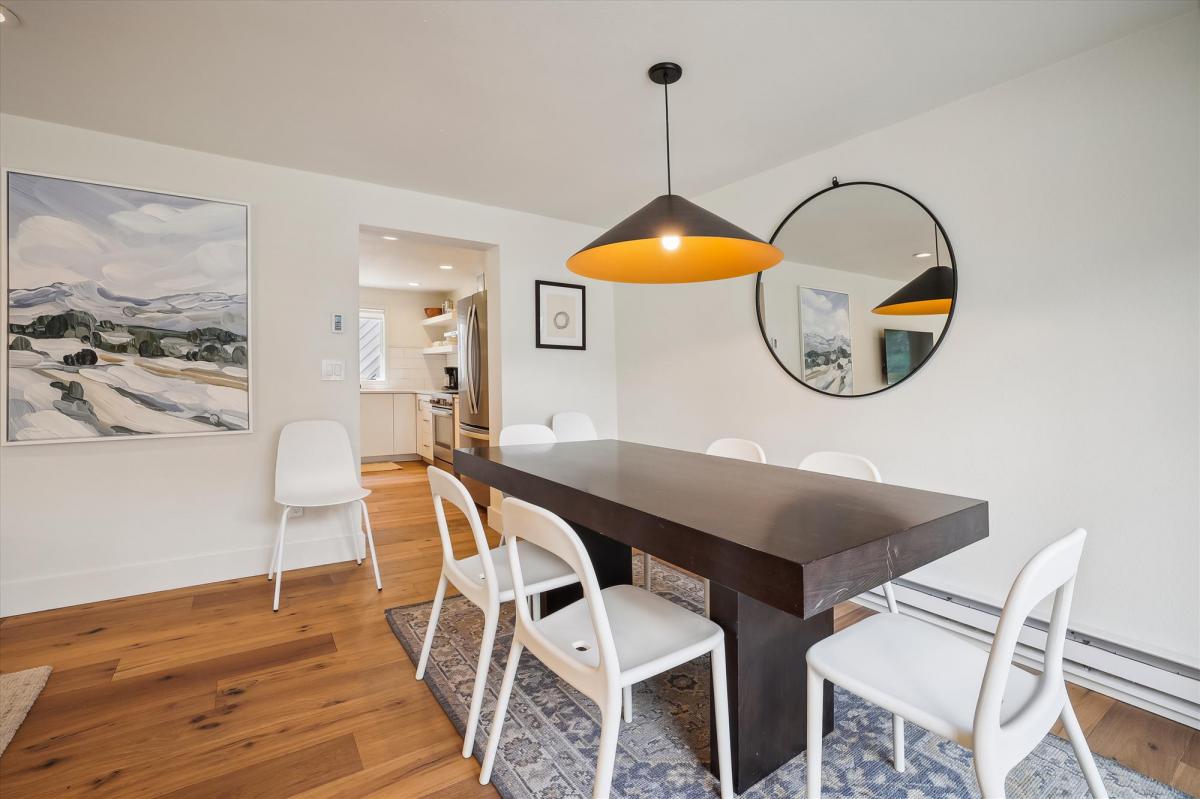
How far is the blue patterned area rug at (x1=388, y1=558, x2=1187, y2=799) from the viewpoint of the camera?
1.43 m

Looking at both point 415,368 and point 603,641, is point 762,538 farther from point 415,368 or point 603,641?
point 415,368

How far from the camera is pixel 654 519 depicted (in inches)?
49.9

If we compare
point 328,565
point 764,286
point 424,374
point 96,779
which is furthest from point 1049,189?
point 424,374

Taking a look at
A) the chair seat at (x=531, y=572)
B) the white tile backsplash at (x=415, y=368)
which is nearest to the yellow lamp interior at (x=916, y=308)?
the chair seat at (x=531, y=572)

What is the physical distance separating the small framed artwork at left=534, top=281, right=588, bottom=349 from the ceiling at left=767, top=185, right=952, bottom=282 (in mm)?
1622

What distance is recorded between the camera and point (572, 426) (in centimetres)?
395

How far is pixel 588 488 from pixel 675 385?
2321mm

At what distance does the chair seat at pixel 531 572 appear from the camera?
169 centimetres

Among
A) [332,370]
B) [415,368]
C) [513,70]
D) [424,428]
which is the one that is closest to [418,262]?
[424,428]

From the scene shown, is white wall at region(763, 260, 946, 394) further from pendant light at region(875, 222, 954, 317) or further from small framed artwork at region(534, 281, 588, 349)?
small framed artwork at region(534, 281, 588, 349)

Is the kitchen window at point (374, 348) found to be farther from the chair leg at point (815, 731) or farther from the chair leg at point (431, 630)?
the chair leg at point (815, 731)

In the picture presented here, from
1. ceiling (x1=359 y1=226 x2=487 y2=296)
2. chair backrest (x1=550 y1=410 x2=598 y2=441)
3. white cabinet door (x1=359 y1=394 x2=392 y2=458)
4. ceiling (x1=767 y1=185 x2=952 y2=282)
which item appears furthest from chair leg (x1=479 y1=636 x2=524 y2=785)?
white cabinet door (x1=359 y1=394 x2=392 y2=458)

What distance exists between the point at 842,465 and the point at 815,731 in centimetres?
115

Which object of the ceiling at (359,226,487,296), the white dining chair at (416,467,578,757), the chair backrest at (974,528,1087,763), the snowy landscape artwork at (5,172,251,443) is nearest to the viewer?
the chair backrest at (974,528,1087,763)
